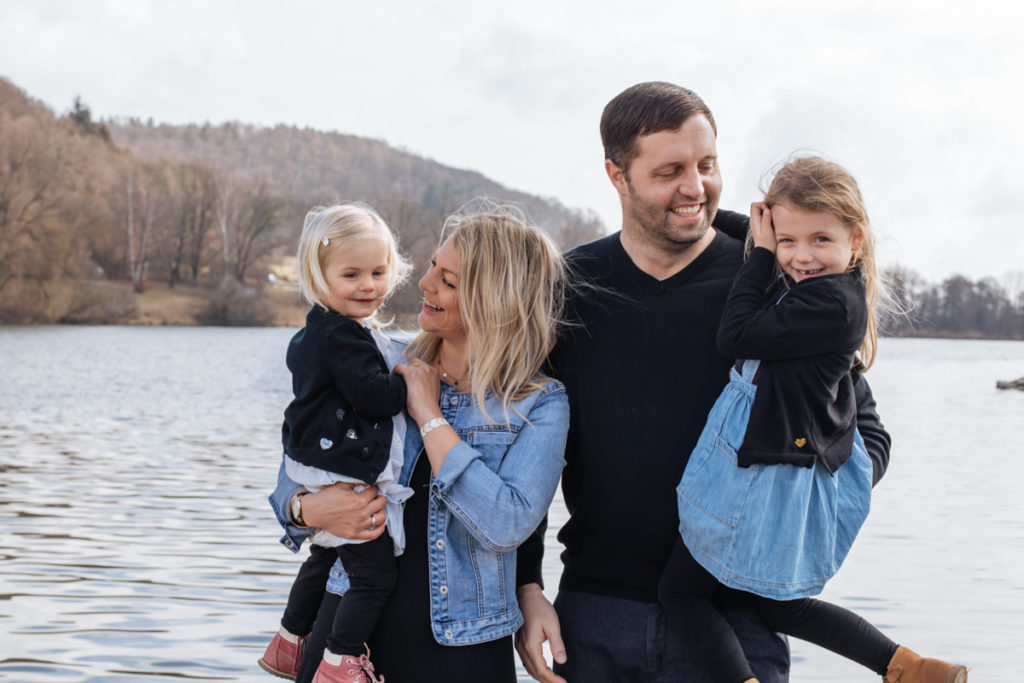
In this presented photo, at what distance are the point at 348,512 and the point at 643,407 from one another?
88 centimetres

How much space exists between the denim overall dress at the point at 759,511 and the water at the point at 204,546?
Answer: 446 centimetres

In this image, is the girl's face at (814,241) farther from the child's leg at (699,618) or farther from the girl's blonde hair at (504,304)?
the child's leg at (699,618)

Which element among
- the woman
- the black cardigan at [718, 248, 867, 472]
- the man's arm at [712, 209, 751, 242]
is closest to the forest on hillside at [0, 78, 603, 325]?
the man's arm at [712, 209, 751, 242]

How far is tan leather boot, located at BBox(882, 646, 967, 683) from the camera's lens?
255 cm

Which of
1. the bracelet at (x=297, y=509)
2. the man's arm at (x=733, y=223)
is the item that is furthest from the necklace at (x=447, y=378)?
the man's arm at (x=733, y=223)

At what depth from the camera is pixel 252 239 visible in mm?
77312

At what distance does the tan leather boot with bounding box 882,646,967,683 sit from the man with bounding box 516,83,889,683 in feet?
0.96

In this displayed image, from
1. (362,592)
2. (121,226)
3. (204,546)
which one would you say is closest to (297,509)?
(362,592)

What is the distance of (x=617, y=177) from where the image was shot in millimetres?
2982

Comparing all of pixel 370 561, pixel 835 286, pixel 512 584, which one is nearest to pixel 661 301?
pixel 835 286

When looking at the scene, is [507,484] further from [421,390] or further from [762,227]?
[762,227]

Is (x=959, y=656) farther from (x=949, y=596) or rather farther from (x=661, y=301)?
(x=661, y=301)

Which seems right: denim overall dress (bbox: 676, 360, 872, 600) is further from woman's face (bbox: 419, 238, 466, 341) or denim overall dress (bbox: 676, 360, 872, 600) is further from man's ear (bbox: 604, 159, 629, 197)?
woman's face (bbox: 419, 238, 466, 341)

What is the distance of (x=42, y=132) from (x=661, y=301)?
74.7 m
